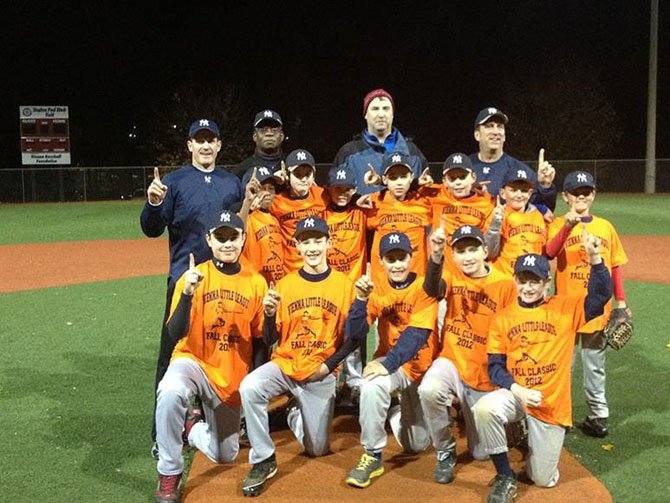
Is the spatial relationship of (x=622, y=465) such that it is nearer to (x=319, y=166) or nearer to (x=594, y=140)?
(x=319, y=166)

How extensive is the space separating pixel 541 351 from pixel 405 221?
1502 mm

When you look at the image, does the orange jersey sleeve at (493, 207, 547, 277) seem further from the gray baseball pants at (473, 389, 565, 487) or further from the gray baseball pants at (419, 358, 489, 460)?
the gray baseball pants at (473, 389, 565, 487)

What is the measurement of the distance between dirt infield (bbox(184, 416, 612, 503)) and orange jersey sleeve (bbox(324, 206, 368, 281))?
131cm

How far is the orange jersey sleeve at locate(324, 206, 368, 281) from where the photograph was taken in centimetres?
568

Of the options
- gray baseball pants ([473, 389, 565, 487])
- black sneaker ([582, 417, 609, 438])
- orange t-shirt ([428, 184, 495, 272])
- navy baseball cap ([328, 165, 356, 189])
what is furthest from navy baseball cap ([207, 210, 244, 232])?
black sneaker ([582, 417, 609, 438])

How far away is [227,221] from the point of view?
16.0ft

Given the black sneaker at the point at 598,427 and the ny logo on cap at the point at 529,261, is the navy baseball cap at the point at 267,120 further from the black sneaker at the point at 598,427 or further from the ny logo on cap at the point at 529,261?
the black sneaker at the point at 598,427

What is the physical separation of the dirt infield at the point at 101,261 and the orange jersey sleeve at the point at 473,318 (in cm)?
735

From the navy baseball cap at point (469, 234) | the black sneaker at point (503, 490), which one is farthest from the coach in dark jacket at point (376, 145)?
the black sneaker at point (503, 490)

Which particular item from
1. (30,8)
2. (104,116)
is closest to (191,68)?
(104,116)

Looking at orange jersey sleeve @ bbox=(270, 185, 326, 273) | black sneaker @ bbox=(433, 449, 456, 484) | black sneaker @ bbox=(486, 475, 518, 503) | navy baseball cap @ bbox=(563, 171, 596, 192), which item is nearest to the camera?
black sneaker @ bbox=(486, 475, 518, 503)

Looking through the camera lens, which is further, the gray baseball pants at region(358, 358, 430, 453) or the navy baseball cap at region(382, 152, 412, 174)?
the navy baseball cap at region(382, 152, 412, 174)

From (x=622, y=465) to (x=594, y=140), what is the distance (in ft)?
115

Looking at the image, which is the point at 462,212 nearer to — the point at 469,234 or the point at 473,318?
the point at 469,234
